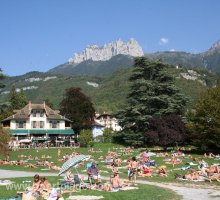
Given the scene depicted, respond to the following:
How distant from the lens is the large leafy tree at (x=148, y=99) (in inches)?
2343

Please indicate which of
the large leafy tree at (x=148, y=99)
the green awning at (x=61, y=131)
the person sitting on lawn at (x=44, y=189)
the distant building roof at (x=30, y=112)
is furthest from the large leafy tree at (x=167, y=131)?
the person sitting on lawn at (x=44, y=189)

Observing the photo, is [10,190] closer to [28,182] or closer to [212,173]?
[28,182]

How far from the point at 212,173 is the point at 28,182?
1081cm

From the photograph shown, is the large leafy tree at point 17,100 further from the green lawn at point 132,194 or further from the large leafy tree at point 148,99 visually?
the green lawn at point 132,194

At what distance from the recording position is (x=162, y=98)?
59.7 m

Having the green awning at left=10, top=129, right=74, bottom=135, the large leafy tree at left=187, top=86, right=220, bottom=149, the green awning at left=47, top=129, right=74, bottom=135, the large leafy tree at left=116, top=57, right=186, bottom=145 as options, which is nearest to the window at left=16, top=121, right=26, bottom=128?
the green awning at left=10, top=129, right=74, bottom=135

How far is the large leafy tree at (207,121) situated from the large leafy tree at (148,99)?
34.3ft

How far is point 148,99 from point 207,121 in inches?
624

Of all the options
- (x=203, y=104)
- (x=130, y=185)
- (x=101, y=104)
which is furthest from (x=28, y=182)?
(x=101, y=104)

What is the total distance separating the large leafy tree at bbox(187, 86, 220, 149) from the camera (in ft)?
147

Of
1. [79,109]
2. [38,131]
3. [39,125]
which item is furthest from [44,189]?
[39,125]

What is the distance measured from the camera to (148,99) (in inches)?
2381

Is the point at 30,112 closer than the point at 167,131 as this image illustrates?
No

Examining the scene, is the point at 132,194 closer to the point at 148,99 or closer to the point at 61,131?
the point at 148,99
